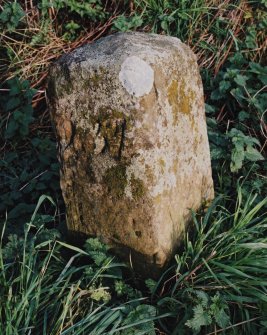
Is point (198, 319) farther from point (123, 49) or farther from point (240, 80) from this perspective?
point (240, 80)

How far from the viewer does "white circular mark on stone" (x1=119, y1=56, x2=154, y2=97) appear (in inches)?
73.7

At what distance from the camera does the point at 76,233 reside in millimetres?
2322

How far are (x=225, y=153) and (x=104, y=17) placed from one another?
4.73 ft

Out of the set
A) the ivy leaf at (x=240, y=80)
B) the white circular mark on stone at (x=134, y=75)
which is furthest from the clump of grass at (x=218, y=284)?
the ivy leaf at (x=240, y=80)

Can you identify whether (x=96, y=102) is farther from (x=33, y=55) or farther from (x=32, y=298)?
(x=33, y=55)

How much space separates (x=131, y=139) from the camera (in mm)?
1960

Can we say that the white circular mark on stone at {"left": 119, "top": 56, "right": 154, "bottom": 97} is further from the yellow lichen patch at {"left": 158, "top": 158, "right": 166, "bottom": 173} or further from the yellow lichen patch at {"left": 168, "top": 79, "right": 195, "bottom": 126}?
the yellow lichen patch at {"left": 158, "top": 158, "right": 166, "bottom": 173}

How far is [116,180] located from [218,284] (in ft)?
2.08

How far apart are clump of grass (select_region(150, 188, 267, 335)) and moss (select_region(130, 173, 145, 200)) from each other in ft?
1.10

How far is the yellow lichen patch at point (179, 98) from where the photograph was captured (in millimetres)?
1996

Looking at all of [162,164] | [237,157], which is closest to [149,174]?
[162,164]

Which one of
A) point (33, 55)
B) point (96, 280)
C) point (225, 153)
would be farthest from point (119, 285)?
point (33, 55)

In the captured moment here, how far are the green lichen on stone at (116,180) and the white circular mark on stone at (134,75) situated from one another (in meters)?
0.33

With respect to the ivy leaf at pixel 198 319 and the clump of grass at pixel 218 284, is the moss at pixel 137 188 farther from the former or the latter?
the ivy leaf at pixel 198 319
